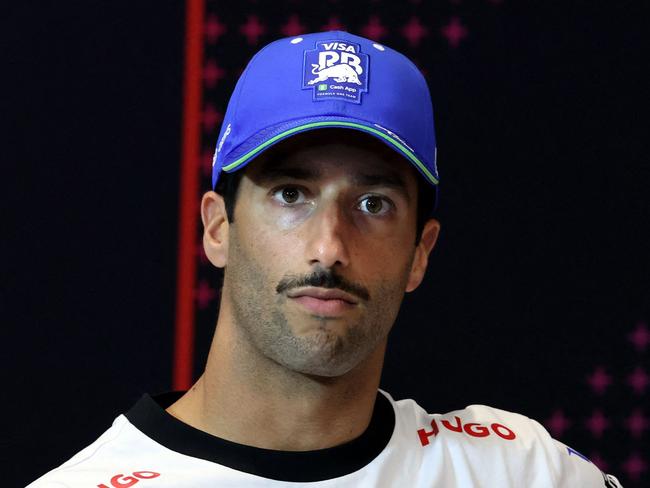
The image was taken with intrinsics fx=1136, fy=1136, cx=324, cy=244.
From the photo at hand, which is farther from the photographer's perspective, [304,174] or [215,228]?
[215,228]

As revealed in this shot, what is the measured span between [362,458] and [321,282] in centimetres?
30

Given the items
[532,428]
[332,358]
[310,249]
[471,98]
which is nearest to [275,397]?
[332,358]

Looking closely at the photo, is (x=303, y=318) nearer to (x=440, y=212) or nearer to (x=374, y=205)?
(x=374, y=205)

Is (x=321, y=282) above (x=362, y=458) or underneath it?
above

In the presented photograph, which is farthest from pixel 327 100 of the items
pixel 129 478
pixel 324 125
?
pixel 129 478

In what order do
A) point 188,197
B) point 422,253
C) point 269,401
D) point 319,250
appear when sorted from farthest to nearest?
point 188,197
point 422,253
point 269,401
point 319,250

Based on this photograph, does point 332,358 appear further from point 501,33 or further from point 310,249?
point 501,33

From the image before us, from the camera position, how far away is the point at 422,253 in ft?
5.61

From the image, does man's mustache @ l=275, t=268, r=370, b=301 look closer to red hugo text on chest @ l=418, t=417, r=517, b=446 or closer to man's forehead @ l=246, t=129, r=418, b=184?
man's forehead @ l=246, t=129, r=418, b=184

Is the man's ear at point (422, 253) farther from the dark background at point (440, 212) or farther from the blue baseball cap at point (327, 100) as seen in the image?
the dark background at point (440, 212)

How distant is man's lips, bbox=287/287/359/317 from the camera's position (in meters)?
1.45

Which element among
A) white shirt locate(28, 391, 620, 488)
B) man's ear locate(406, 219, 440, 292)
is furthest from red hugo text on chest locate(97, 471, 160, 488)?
man's ear locate(406, 219, 440, 292)

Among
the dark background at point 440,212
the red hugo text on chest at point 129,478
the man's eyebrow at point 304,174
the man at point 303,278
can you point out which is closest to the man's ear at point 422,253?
the man at point 303,278

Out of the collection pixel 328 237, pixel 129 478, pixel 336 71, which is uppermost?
pixel 336 71
